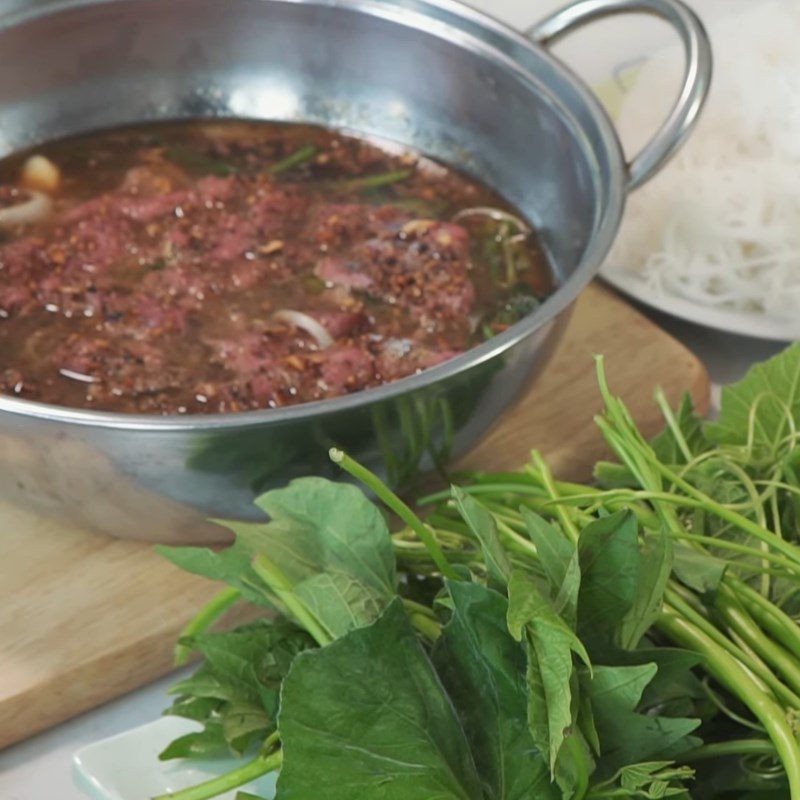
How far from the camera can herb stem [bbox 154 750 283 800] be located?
96cm

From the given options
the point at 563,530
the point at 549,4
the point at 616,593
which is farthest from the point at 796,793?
the point at 549,4

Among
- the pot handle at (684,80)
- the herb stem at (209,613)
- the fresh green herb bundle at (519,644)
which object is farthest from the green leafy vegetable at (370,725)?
the pot handle at (684,80)

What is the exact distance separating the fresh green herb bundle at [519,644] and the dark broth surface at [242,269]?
0.34 metres

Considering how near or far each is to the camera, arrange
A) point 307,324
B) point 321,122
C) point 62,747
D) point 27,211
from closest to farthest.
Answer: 1. point 62,747
2. point 307,324
3. point 27,211
4. point 321,122

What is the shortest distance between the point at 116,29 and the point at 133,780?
3.70ft

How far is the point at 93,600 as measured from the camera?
1.27 m

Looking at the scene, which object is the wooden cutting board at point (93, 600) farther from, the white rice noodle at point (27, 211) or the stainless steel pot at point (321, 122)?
the white rice noodle at point (27, 211)

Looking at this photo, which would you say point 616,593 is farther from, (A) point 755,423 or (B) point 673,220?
(B) point 673,220

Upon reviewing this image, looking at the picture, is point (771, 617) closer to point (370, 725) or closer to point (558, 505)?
point (558, 505)

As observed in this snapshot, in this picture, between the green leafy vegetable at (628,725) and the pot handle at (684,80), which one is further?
the pot handle at (684,80)

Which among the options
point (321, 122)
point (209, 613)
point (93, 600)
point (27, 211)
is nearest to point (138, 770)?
point (209, 613)

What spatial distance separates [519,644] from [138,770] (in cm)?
38

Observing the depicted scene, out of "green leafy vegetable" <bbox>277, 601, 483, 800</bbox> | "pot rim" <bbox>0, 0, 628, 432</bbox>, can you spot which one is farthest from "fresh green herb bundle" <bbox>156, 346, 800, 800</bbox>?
"pot rim" <bbox>0, 0, 628, 432</bbox>

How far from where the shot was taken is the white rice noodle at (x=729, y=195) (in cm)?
173
